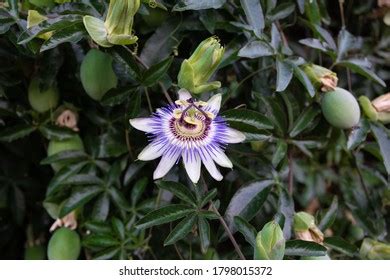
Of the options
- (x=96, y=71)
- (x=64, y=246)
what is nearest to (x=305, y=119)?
(x=96, y=71)

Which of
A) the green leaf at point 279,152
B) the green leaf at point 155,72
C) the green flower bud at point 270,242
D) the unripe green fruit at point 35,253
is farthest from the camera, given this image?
the unripe green fruit at point 35,253

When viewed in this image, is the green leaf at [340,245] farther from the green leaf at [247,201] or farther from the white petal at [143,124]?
the white petal at [143,124]

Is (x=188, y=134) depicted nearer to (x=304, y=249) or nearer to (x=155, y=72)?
(x=155, y=72)

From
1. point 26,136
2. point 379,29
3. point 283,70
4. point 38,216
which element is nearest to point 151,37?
point 283,70

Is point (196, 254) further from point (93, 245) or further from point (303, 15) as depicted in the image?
point (303, 15)

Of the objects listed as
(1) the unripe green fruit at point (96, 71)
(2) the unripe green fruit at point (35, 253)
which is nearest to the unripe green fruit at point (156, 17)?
(1) the unripe green fruit at point (96, 71)

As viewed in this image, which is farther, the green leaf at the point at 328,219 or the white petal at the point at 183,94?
the green leaf at the point at 328,219

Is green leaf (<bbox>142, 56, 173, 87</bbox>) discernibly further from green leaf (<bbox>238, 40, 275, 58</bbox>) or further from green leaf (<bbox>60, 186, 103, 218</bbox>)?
green leaf (<bbox>60, 186, 103, 218</bbox>)
